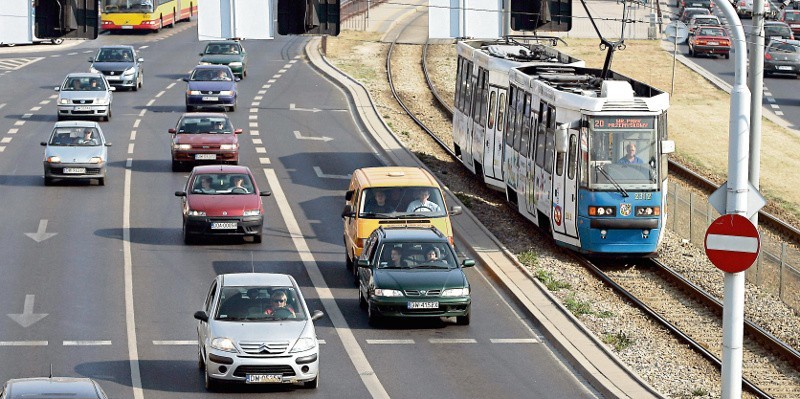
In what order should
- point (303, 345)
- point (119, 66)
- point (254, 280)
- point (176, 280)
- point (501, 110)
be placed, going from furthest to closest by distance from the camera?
1. point (119, 66)
2. point (501, 110)
3. point (176, 280)
4. point (254, 280)
5. point (303, 345)

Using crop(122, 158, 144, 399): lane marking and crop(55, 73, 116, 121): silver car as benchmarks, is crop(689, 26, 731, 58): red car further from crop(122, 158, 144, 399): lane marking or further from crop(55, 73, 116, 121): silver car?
crop(122, 158, 144, 399): lane marking

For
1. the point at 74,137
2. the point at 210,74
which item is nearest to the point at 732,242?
the point at 74,137

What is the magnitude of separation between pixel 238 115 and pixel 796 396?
108ft

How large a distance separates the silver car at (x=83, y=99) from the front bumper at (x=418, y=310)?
88.4 ft

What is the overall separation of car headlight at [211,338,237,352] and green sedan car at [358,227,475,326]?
4573 millimetres

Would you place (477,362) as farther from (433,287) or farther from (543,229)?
(543,229)

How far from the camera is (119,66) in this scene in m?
59.6

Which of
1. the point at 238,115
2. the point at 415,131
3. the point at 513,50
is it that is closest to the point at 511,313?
the point at 513,50

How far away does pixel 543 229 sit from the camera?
33594 millimetres

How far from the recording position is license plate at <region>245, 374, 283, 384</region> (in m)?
21.0

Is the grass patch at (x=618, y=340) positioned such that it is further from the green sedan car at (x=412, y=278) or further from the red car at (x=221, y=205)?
the red car at (x=221, y=205)

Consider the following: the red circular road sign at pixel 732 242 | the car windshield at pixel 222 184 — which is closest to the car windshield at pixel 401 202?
the car windshield at pixel 222 184

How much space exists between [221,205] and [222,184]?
932 millimetres

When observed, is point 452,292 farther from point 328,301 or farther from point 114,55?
point 114,55
